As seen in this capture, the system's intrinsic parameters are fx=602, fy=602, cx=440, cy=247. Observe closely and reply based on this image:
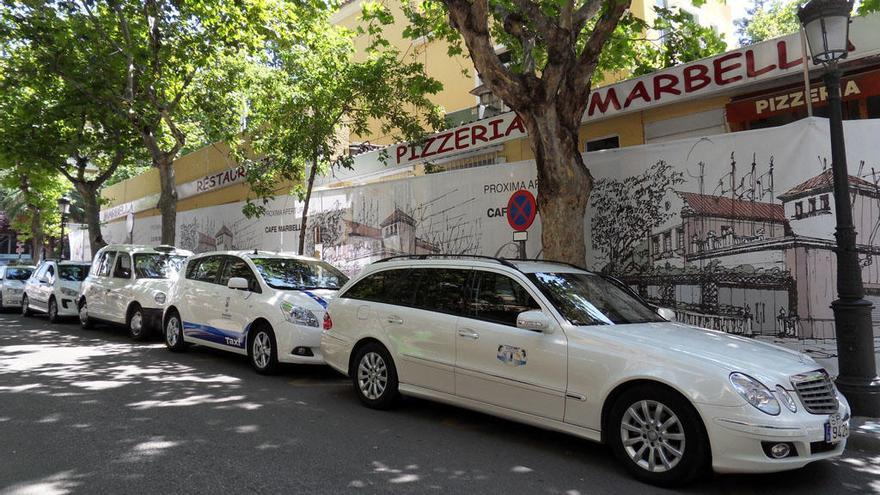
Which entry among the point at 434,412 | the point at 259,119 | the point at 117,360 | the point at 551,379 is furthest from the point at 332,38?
the point at 551,379

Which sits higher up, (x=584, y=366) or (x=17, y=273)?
(x=17, y=273)

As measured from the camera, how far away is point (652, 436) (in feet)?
14.0

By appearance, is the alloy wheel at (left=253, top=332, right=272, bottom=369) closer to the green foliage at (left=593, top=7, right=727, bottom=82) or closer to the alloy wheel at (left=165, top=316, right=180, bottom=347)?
the alloy wheel at (left=165, top=316, right=180, bottom=347)

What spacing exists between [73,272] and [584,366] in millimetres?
14547

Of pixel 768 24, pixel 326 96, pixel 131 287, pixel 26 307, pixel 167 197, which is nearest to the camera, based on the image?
pixel 131 287

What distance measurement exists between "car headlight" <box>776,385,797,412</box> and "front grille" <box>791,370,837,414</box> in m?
0.10

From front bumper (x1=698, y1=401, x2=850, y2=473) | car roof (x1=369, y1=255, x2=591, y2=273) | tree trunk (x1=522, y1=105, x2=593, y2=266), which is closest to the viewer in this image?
front bumper (x1=698, y1=401, x2=850, y2=473)

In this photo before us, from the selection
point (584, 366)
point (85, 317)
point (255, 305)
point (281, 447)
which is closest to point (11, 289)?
point (85, 317)

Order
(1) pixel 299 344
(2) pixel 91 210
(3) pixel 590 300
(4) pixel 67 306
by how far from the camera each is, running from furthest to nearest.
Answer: (2) pixel 91 210, (4) pixel 67 306, (1) pixel 299 344, (3) pixel 590 300

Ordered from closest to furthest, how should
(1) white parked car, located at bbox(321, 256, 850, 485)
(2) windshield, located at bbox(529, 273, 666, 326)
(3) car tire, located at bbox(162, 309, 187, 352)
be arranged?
(1) white parked car, located at bbox(321, 256, 850, 485) → (2) windshield, located at bbox(529, 273, 666, 326) → (3) car tire, located at bbox(162, 309, 187, 352)

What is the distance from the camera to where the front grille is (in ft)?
13.4

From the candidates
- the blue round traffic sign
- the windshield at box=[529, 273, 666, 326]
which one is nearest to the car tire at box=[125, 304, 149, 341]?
the blue round traffic sign

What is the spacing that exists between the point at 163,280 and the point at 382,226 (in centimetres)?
460

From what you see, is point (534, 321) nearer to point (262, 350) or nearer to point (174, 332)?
point (262, 350)
